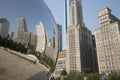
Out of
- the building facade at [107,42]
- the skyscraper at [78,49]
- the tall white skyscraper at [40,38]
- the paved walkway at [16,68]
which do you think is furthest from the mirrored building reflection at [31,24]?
the skyscraper at [78,49]


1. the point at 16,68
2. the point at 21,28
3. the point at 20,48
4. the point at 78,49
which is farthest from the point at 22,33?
the point at 78,49

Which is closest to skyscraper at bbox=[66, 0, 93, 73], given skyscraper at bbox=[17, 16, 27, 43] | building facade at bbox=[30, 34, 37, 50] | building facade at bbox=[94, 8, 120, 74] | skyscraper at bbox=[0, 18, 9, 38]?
building facade at bbox=[94, 8, 120, 74]

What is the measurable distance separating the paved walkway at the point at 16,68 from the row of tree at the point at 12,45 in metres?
0.06

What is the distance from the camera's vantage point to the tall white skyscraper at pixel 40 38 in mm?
2074

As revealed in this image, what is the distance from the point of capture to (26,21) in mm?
2012

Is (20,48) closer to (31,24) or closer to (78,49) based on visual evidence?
(31,24)

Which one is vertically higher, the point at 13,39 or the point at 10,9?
the point at 10,9

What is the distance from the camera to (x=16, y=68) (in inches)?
71.6

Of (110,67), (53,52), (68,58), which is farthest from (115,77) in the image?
(53,52)

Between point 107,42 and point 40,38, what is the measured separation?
10663cm

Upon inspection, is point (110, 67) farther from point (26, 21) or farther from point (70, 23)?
point (26, 21)

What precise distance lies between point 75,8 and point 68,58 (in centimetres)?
4426

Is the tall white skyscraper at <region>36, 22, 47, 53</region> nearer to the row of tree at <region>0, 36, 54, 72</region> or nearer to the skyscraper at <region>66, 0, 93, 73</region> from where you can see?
the row of tree at <region>0, 36, 54, 72</region>

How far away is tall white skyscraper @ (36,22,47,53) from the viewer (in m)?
2.07
